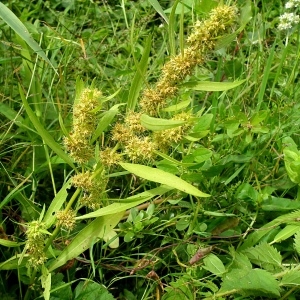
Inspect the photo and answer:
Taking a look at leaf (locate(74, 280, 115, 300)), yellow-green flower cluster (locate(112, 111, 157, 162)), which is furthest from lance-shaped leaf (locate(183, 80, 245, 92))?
leaf (locate(74, 280, 115, 300))

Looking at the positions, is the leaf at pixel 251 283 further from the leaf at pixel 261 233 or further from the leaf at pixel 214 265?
the leaf at pixel 261 233

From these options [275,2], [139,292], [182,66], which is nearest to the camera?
[182,66]

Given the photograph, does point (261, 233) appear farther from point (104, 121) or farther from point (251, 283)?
point (104, 121)

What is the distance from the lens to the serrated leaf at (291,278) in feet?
3.34

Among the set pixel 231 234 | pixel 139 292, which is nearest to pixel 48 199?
pixel 139 292

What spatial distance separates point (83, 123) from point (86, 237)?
25 centimetres

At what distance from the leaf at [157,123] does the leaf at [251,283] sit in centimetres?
37

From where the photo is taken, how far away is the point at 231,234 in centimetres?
121

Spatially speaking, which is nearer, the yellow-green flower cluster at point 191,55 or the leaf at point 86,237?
the yellow-green flower cluster at point 191,55

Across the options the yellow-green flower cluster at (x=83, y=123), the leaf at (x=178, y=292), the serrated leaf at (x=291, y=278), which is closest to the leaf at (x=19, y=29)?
the yellow-green flower cluster at (x=83, y=123)

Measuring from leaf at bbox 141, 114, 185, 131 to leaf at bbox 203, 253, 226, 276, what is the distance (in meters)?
0.36

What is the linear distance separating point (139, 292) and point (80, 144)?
0.42 metres

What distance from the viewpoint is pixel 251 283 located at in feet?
3.29

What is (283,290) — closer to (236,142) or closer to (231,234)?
(231,234)
